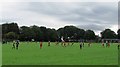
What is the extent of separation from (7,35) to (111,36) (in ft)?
256

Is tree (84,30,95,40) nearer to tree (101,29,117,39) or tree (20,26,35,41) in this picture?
tree (101,29,117,39)

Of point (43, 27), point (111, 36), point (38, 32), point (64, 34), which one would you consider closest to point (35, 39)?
point (38, 32)

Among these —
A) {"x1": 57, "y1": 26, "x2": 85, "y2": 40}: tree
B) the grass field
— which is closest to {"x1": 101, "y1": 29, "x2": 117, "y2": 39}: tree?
{"x1": 57, "y1": 26, "x2": 85, "y2": 40}: tree

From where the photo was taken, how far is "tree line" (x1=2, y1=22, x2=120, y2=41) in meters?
152

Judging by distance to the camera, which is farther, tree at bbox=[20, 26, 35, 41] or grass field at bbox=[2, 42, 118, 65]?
tree at bbox=[20, 26, 35, 41]

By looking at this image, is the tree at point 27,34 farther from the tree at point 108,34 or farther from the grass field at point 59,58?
the grass field at point 59,58

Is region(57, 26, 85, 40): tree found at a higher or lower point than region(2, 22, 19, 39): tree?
lower

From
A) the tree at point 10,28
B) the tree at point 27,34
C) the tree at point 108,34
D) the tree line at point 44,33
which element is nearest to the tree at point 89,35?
the tree line at point 44,33

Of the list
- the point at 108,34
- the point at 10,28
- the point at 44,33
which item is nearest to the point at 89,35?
the point at 108,34

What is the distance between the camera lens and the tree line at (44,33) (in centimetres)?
15165

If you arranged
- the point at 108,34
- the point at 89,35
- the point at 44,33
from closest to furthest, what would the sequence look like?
the point at 44,33, the point at 89,35, the point at 108,34

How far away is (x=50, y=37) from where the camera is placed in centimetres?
16125

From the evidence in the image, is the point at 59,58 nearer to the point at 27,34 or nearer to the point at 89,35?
the point at 27,34

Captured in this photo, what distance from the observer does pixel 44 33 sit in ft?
543
